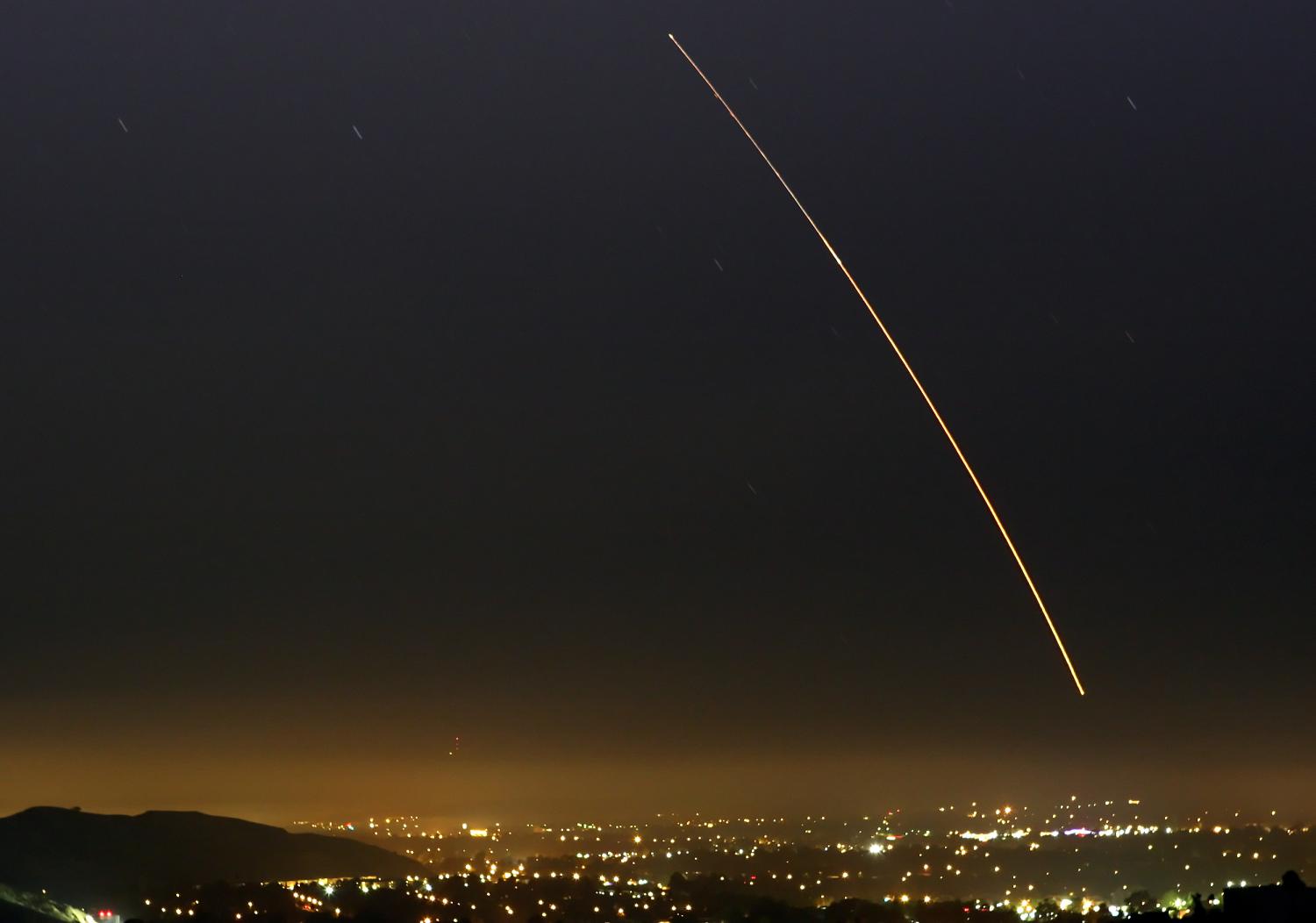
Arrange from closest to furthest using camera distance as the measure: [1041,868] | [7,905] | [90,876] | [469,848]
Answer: [7,905] → [90,876] → [1041,868] → [469,848]

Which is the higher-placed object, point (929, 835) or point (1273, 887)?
point (929, 835)

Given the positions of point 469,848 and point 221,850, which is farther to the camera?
point 469,848

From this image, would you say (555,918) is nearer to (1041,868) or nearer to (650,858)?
(1041,868)

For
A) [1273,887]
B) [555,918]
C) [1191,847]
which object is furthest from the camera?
[1191,847]

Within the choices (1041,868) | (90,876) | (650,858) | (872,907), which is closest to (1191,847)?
(1041,868)

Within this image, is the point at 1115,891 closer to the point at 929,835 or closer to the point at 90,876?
the point at 90,876

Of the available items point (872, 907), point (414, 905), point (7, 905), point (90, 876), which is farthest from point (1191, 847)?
point (7, 905)
